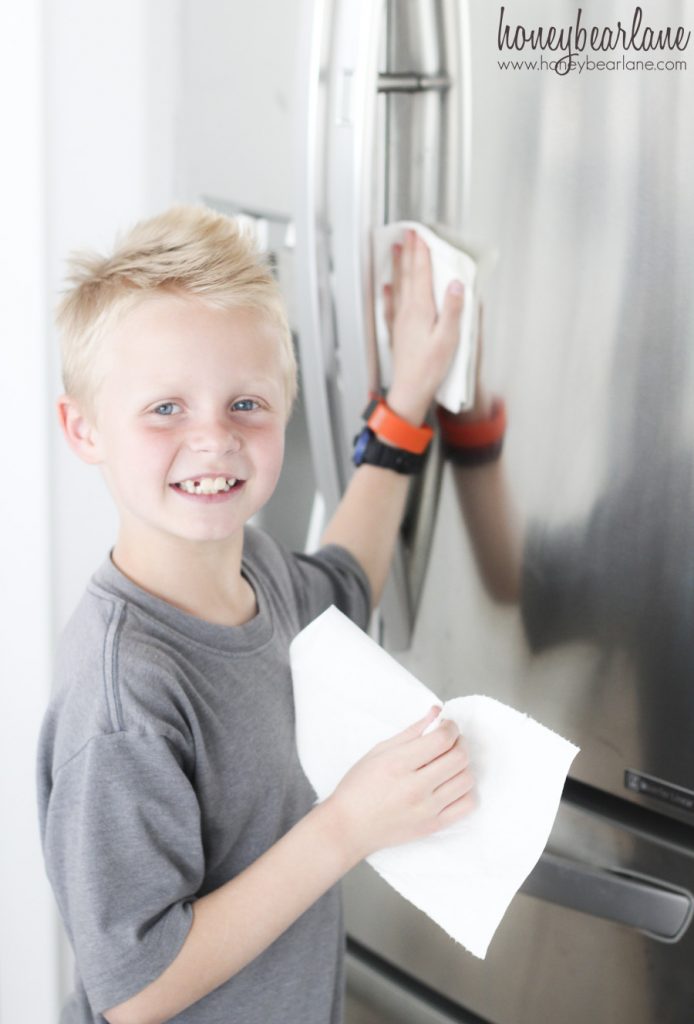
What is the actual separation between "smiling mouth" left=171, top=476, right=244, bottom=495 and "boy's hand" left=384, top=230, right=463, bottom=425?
9.2 inches

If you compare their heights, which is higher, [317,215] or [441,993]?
[317,215]

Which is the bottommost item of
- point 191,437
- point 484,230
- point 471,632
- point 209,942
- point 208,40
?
point 209,942

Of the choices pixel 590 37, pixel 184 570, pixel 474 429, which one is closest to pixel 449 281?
pixel 474 429

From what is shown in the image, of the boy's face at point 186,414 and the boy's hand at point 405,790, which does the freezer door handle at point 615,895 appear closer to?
the boy's hand at point 405,790

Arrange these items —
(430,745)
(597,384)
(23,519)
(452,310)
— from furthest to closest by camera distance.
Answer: (23,519), (452,310), (597,384), (430,745)

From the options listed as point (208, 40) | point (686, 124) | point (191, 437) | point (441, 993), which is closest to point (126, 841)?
point (191, 437)

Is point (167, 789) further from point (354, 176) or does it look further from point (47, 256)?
point (47, 256)

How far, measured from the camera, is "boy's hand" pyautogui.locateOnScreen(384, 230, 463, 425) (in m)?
1.03

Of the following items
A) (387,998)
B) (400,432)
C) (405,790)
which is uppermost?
(400,432)

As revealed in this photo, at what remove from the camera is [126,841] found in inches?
32.1

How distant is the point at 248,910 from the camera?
851 mm

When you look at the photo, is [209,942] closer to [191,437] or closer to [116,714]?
[116,714]

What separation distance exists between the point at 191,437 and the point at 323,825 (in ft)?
1.00

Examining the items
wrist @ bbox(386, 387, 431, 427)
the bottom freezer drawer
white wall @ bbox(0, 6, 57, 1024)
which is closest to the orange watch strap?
wrist @ bbox(386, 387, 431, 427)
